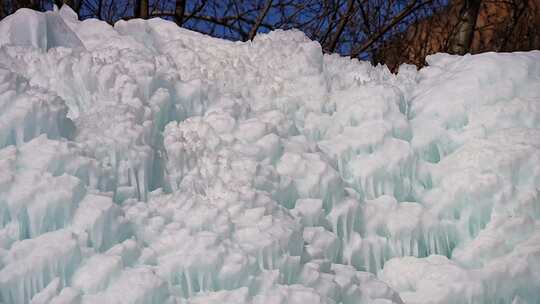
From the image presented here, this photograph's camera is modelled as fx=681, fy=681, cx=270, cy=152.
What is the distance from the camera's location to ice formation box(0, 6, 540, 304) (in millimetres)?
2725

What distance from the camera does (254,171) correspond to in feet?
10.8

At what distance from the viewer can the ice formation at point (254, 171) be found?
2725mm

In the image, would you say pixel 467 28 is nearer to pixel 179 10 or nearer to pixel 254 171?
pixel 179 10

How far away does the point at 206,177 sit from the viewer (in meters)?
3.22

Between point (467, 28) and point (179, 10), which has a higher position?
point (179, 10)

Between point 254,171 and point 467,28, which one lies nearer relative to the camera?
point 254,171

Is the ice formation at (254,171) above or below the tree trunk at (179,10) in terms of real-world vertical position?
below

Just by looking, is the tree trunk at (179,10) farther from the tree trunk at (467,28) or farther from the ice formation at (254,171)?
the ice formation at (254,171)

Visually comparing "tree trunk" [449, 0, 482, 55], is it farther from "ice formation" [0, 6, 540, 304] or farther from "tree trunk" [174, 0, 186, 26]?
"ice formation" [0, 6, 540, 304]

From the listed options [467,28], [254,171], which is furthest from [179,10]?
[254,171]

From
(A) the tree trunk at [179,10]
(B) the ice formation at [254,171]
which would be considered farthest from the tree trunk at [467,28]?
(B) the ice formation at [254,171]

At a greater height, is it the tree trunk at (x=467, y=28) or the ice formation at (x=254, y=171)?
the tree trunk at (x=467, y=28)

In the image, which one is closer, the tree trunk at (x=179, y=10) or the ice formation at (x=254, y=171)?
the ice formation at (x=254, y=171)

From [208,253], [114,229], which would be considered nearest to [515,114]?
[208,253]
